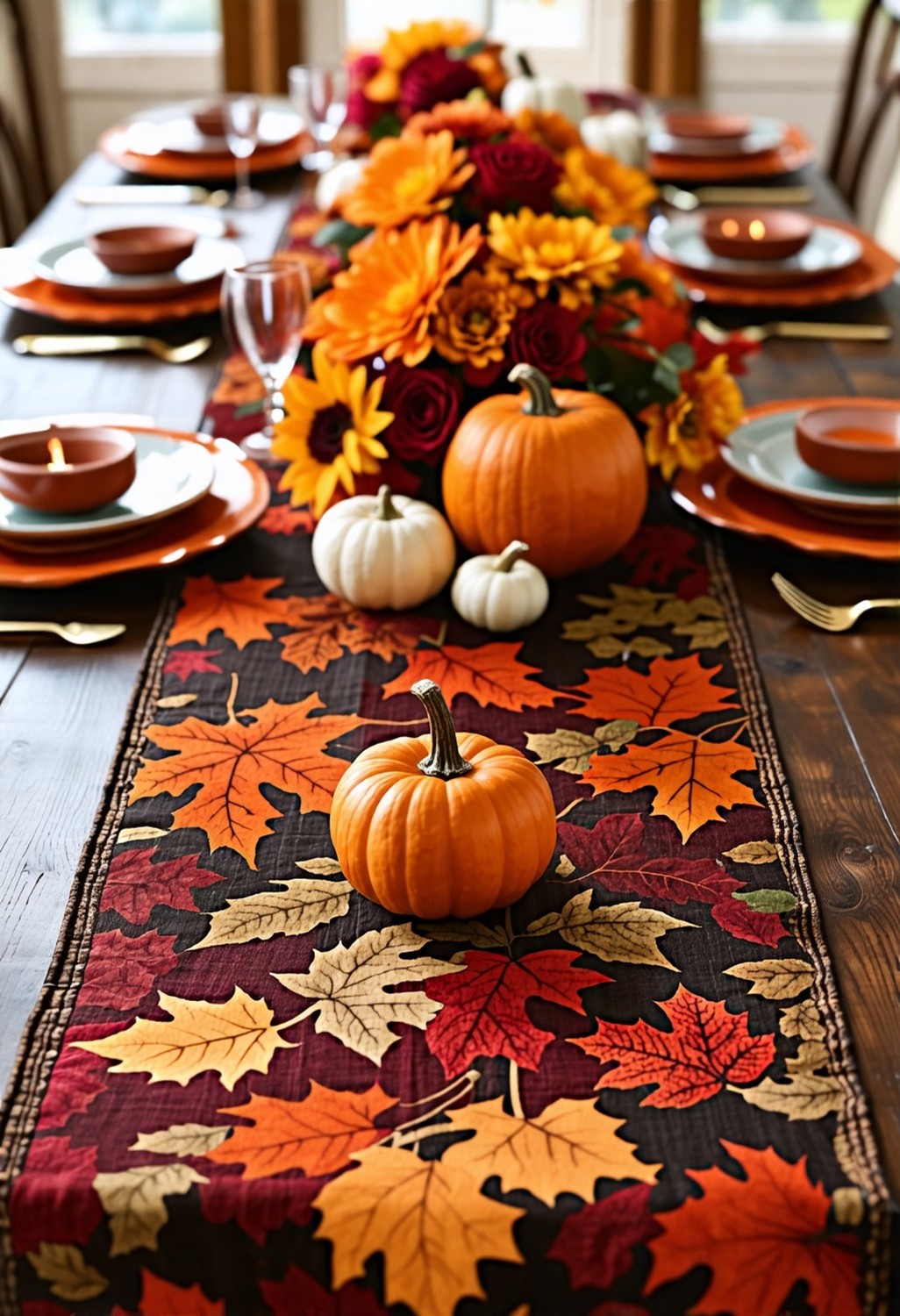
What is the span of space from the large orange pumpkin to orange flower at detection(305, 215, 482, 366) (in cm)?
9

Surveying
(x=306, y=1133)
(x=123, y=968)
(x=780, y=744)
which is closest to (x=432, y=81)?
(x=780, y=744)

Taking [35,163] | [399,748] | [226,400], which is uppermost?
[399,748]

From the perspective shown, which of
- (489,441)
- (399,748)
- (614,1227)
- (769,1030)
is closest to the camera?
(614,1227)

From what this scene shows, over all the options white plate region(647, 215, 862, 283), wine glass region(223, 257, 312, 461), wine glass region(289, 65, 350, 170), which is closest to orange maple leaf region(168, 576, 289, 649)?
wine glass region(223, 257, 312, 461)

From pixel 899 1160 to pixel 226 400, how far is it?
1.17 meters

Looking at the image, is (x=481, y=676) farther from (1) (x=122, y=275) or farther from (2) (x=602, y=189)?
(1) (x=122, y=275)

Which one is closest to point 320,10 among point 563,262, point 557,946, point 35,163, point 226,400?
point 35,163

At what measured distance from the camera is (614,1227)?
2.04 feet

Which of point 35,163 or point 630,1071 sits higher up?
point 630,1071

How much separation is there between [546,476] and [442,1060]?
1.92 ft

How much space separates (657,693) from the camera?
1.07 m

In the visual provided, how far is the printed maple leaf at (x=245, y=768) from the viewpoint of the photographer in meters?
0.91

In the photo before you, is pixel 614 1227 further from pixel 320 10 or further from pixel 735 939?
pixel 320 10

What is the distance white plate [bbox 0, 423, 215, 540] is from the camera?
1.21 m
